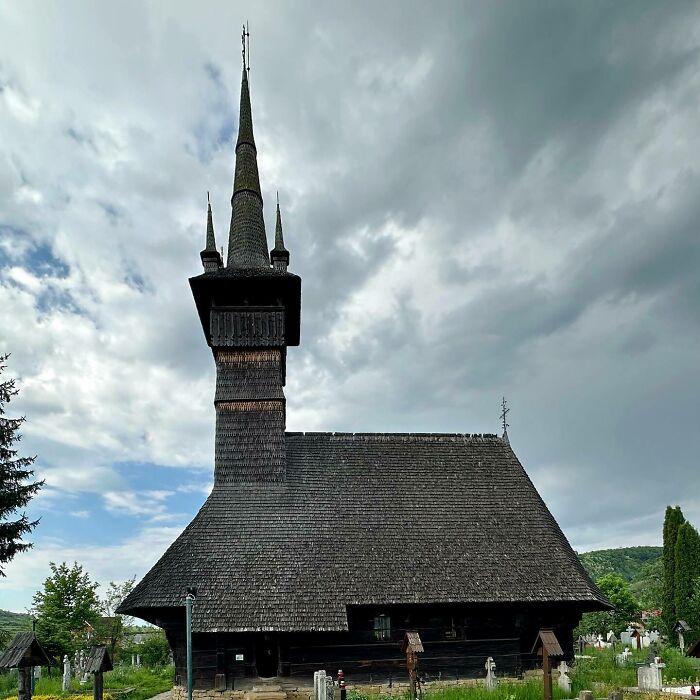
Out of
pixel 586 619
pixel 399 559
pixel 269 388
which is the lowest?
pixel 586 619

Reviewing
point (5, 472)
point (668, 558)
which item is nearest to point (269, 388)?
point (5, 472)

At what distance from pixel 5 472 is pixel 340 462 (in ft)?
32.1

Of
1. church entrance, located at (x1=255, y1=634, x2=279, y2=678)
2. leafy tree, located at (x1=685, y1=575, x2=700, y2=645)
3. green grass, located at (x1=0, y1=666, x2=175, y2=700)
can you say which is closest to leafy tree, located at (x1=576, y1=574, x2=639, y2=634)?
leafy tree, located at (x1=685, y1=575, x2=700, y2=645)

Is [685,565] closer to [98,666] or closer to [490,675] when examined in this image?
[490,675]

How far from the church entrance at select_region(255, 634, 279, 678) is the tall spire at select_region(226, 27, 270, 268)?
1174 centimetres

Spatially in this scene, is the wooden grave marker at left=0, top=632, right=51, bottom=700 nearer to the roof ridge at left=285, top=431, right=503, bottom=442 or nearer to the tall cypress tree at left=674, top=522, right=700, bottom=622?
the roof ridge at left=285, top=431, right=503, bottom=442

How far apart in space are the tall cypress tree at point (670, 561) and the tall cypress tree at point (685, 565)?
44 cm

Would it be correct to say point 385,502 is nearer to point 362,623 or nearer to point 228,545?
point 362,623

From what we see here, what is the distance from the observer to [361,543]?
1659cm

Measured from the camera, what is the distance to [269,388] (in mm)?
18766

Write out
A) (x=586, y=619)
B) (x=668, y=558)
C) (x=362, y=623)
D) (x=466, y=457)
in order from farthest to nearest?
(x=586, y=619)
(x=668, y=558)
(x=466, y=457)
(x=362, y=623)

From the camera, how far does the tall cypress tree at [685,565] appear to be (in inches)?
1282

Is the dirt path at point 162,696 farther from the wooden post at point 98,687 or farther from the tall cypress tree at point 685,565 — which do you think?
the tall cypress tree at point 685,565

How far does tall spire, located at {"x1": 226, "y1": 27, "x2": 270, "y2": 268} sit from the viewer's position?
2094 cm
